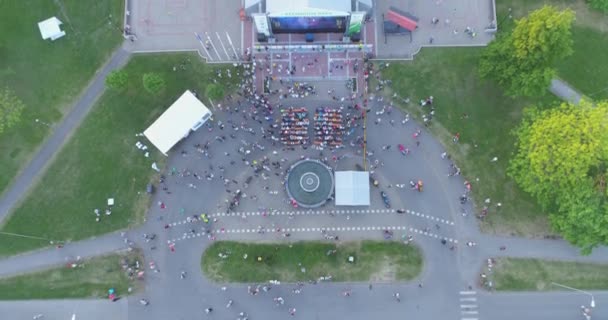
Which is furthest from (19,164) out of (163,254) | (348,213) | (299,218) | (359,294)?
(359,294)

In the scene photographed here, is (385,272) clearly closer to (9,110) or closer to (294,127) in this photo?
(294,127)

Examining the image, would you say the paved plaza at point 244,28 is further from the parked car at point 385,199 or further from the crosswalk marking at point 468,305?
the crosswalk marking at point 468,305

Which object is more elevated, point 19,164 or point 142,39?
point 142,39

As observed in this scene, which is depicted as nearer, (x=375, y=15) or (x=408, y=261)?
(x=408, y=261)

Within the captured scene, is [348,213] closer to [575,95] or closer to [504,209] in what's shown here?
[504,209]

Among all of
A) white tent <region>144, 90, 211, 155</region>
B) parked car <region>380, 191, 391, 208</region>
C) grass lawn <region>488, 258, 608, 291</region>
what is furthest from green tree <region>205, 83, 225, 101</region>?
grass lawn <region>488, 258, 608, 291</region>

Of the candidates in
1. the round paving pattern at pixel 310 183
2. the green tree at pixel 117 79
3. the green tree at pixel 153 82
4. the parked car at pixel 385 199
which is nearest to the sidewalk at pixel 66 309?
the round paving pattern at pixel 310 183

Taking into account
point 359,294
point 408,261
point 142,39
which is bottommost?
point 359,294
